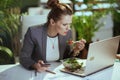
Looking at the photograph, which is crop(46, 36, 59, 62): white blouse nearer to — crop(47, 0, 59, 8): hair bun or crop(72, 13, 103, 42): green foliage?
crop(47, 0, 59, 8): hair bun

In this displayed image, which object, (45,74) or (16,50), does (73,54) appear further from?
(16,50)

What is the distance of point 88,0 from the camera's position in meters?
3.74

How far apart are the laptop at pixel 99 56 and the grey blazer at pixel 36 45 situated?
33 cm

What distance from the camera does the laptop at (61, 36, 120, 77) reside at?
65.8 inches

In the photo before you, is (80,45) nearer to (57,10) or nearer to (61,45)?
(61,45)

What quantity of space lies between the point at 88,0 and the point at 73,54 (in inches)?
67.2

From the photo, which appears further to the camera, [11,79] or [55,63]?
[55,63]

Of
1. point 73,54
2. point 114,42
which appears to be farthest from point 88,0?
point 114,42

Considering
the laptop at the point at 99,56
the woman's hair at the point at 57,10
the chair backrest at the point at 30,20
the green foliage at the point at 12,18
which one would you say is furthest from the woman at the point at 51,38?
the green foliage at the point at 12,18

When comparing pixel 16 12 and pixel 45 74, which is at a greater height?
pixel 16 12

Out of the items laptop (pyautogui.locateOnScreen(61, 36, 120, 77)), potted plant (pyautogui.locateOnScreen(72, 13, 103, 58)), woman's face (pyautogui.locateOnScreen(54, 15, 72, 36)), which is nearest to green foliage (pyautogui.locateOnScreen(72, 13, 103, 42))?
potted plant (pyautogui.locateOnScreen(72, 13, 103, 58))

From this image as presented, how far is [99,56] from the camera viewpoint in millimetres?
1771

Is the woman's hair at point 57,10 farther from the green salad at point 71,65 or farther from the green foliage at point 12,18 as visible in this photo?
the green foliage at point 12,18

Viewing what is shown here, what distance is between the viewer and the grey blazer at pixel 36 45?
2.05 metres
